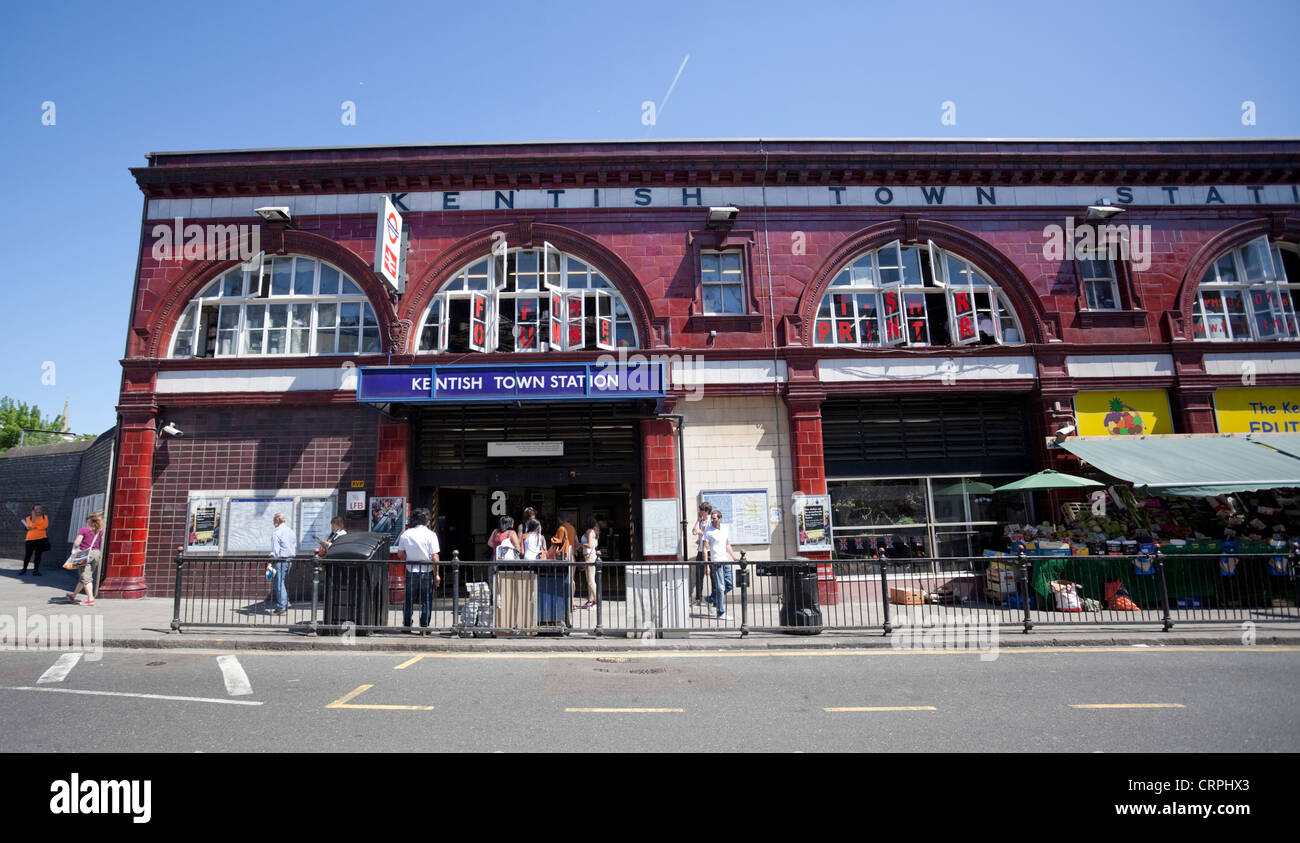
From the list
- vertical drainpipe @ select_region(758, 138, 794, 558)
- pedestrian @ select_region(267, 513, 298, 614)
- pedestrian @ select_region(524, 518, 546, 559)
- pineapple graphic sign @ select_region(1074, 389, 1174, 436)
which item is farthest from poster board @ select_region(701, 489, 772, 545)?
pedestrian @ select_region(267, 513, 298, 614)

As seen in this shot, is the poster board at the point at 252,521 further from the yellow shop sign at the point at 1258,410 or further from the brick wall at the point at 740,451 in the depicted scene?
the yellow shop sign at the point at 1258,410

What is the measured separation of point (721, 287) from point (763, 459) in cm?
418

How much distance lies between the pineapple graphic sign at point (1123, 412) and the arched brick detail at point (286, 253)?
16.0 m

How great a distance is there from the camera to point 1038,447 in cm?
1467

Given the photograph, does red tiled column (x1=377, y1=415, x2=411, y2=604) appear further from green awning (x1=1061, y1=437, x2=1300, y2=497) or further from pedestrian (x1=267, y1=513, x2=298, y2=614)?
green awning (x1=1061, y1=437, x2=1300, y2=497)

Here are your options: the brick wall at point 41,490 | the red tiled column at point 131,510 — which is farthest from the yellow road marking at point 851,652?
the brick wall at point 41,490

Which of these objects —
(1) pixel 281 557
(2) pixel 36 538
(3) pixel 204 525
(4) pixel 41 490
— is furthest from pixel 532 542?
(4) pixel 41 490

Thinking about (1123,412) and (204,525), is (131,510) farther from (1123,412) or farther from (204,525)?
(1123,412)

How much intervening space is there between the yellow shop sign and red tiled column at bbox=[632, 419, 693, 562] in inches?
505

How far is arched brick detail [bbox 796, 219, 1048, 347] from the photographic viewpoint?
15157 millimetres

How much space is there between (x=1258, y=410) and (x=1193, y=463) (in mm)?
4515

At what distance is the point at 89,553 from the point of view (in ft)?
41.2
